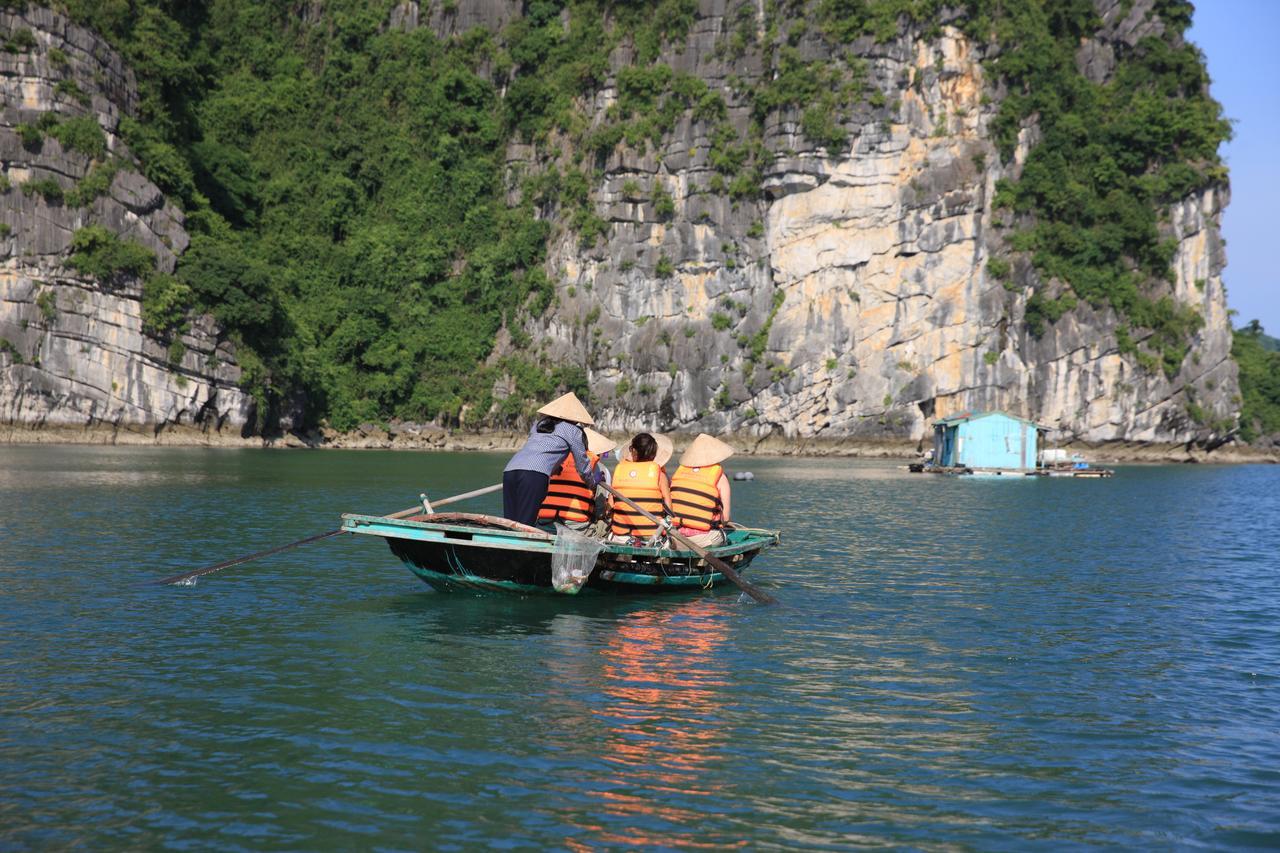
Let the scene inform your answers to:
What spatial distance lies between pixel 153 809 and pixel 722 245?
76137mm

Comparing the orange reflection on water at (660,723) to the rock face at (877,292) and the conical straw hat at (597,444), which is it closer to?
the conical straw hat at (597,444)

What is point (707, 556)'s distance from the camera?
15453 mm

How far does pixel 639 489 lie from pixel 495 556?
2.61m

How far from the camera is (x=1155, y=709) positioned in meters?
10.3

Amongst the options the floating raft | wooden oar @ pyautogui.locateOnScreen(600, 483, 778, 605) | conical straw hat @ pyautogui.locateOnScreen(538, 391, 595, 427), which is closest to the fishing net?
wooden oar @ pyautogui.locateOnScreen(600, 483, 778, 605)

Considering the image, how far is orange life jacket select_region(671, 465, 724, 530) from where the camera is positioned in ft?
54.9

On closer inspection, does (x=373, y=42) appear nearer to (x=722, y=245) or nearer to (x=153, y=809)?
(x=722, y=245)

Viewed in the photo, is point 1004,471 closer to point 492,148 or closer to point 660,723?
point 492,148

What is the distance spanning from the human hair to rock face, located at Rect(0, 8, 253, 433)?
53186 mm

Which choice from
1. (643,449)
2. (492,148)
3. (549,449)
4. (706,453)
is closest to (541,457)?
(549,449)

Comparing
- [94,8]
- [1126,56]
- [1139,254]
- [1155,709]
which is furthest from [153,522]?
[1126,56]

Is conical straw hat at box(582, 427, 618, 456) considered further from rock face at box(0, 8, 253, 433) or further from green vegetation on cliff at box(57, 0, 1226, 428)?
green vegetation on cliff at box(57, 0, 1226, 428)

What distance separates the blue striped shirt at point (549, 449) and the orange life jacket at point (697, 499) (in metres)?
2.08

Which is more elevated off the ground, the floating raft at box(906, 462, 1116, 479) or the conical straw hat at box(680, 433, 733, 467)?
the conical straw hat at box(680, 433, 733, 467)
